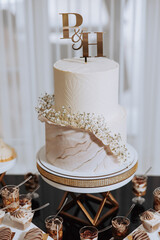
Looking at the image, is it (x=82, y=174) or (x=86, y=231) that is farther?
(x=82, y=174)

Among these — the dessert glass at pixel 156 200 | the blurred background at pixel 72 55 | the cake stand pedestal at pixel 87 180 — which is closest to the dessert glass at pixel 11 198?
the cake stand pedestal at pixel 87 180

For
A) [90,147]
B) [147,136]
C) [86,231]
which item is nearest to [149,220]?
[86,231]

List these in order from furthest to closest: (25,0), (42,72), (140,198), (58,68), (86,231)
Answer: (42,72), (25,0), (140,198), (58,68), (86,231)

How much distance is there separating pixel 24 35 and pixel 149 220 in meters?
2.24

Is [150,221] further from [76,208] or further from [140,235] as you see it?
[76,208]

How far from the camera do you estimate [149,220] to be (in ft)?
5.73

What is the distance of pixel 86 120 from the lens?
1.67 meters

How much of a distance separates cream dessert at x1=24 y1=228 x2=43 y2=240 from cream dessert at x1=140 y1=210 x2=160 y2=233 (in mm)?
537

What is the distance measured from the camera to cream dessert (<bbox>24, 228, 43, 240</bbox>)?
5.41 ft

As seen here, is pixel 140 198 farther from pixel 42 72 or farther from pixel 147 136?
pixel 42 72

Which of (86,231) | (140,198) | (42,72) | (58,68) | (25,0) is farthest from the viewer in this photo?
(42,72)

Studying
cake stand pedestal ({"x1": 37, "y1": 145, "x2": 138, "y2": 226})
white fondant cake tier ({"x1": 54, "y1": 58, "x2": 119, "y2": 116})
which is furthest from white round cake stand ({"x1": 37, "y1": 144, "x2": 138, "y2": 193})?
white fondant cake tier ({"x1": 54, "y1": 58, "x2": 119, "y2": 116})

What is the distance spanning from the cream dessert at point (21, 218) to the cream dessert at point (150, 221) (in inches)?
23.6

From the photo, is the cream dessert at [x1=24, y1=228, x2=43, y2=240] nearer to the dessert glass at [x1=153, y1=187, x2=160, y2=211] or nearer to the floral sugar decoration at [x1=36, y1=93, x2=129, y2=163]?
the floral sugar decoration at [x1=36, y1=93, x2=129, y2=163]
